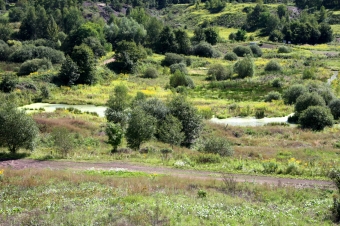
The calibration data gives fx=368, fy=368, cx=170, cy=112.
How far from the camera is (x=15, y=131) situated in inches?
982

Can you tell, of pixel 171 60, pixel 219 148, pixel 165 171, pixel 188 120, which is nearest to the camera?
pixel 165 171

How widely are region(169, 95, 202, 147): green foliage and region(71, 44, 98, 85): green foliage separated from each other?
3218cm

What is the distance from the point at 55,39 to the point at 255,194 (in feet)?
325

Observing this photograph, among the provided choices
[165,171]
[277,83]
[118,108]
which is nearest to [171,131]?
[165,171]

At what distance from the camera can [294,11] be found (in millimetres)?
172500

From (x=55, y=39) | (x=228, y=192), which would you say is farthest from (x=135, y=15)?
(x=228, y=192)

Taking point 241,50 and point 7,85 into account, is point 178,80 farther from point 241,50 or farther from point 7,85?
point 241,50

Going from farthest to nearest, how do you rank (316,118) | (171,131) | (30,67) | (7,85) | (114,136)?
(30,67)
(7,85)
(316,118)
(171,131)
(114,136)

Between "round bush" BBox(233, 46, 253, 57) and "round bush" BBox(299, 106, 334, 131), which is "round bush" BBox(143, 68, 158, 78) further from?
"round bush" BBox(233, 46, 253, 57)

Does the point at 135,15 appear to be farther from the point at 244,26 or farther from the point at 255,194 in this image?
the point at 255,194

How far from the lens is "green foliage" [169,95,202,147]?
34406mm

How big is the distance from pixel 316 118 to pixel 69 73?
1572 inches

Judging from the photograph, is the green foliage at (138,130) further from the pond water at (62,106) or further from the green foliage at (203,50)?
the green foliage at (203,50)

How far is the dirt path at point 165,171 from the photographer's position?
2130cm
